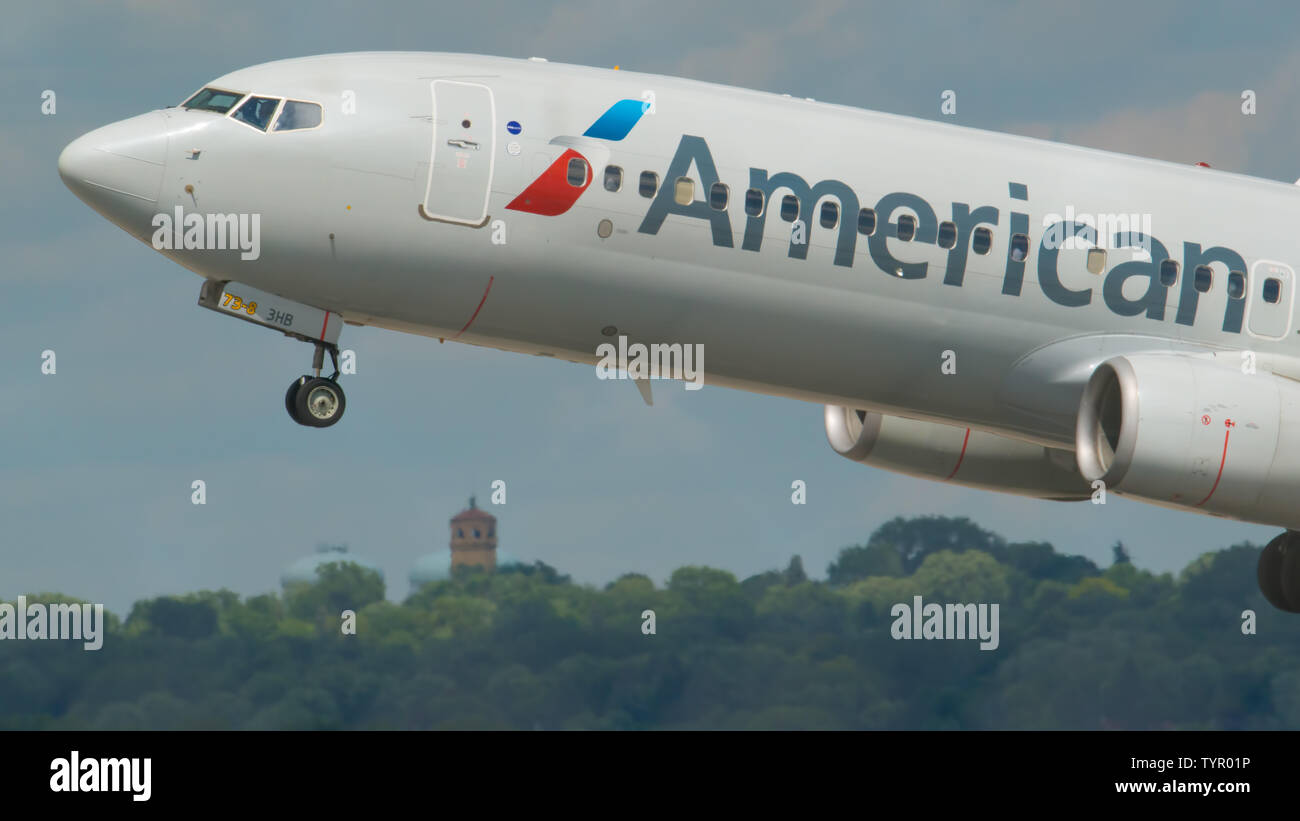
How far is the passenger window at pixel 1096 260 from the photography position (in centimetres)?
2475

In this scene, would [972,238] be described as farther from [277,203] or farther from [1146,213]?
[277,203]

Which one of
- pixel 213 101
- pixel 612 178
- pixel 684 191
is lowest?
pixel 684 191

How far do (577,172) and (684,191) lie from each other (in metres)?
1.35

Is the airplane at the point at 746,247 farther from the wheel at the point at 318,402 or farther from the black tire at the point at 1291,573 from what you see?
the black tire at the point at 1291,573

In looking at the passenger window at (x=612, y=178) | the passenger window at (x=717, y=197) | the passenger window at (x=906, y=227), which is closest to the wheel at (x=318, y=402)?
the passenger window at (x=612, y=178)

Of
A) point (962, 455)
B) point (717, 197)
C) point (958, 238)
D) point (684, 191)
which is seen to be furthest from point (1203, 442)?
point (684, 191)

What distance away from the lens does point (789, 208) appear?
23.2 m

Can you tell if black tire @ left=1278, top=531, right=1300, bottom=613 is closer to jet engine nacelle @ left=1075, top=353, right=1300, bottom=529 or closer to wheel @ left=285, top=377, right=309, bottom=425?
jet engine nacelle @ left=1075, top=353, right=1300, bottom=529

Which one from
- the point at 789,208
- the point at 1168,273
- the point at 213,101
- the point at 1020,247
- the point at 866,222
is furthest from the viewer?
the point at 1168,273

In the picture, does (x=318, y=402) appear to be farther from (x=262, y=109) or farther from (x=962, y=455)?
(x=962, y=455)

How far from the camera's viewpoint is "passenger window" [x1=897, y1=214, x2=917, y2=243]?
23719 millimetres

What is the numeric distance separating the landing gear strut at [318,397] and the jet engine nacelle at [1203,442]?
941 centimetres

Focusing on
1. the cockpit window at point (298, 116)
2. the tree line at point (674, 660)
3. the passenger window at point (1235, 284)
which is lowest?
the tree line at point (674, 660)

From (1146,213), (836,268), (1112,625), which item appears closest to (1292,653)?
(1112,625)
